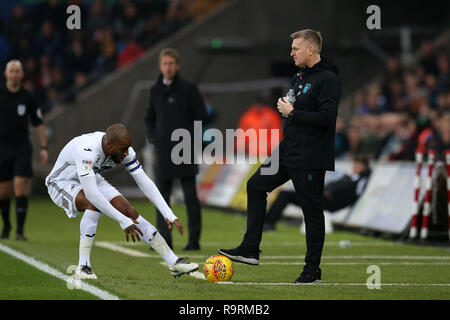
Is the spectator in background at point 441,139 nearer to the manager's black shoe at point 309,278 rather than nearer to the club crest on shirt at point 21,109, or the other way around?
the club crest on shirt at point 21,109

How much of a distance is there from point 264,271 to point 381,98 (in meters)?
14.3

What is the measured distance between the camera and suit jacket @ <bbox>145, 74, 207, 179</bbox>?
1349 cm

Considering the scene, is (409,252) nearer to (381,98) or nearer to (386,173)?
(386,173)

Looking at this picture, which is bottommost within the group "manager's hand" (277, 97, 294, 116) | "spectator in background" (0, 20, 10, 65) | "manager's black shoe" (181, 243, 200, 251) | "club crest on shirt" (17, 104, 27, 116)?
"manager's black shoe" (181, 243, 200, 251)

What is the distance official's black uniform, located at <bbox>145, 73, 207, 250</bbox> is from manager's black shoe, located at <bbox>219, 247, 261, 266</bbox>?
3.36 metres

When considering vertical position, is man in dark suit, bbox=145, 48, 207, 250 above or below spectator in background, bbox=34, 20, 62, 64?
below

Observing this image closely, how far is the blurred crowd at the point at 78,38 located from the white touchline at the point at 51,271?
1489cm

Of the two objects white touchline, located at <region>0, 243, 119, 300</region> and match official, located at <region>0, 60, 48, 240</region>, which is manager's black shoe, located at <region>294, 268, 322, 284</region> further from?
match official, located at <region>0, 60, 48, 240</region>

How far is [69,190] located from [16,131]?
5050 mm

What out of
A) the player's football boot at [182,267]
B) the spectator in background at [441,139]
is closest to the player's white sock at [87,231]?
the player's football boot at [182,267]

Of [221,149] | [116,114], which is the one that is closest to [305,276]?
[221,149]

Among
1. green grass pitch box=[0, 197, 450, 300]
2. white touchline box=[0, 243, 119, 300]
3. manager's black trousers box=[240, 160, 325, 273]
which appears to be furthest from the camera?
manager's black trousers box=[240, 160, 325, 273]

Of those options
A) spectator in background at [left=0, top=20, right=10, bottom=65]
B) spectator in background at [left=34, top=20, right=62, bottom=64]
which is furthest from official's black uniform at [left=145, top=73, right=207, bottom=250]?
spectator in background at [left=34, top=20, right=62, bottom=64]

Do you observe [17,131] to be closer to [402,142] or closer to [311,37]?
[311,37]
